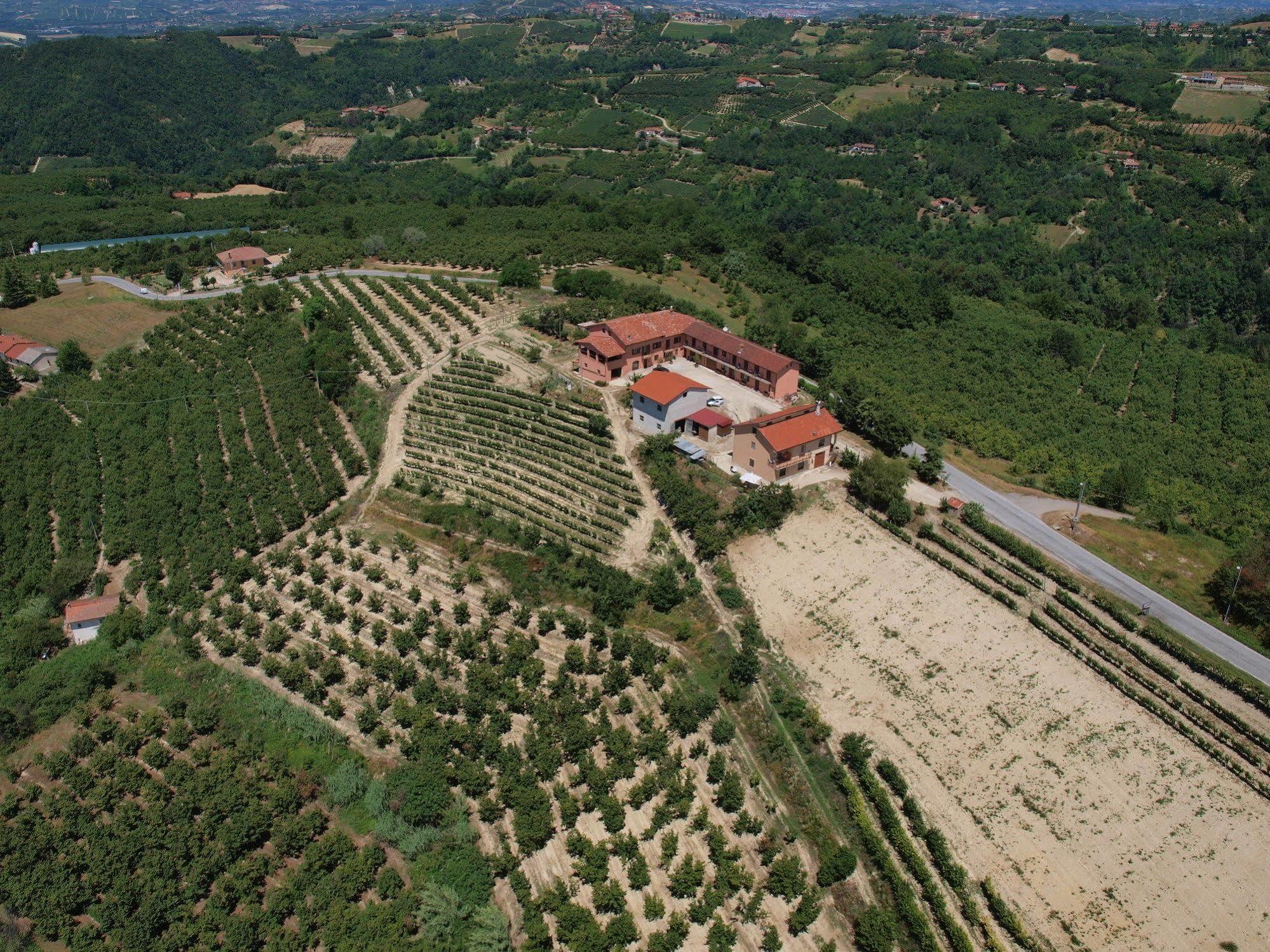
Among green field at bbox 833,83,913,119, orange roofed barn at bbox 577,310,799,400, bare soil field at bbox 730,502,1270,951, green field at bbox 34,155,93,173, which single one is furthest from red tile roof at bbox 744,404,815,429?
green field at bbox 34,155,93,173

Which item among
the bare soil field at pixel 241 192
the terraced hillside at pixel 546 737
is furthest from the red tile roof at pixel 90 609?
the bare soil field at pixel 241 192

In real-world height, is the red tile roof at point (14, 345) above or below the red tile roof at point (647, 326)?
below

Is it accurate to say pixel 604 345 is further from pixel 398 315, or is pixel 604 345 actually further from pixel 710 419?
pixel 398 315

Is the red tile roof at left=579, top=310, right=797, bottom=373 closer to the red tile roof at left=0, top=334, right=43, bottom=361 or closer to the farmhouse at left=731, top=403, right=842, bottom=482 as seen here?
the farmhouse at left=731, top=403, right=842, bottom=482

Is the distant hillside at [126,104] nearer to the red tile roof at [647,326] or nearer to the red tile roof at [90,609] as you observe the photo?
the red tile roof at [647,326]

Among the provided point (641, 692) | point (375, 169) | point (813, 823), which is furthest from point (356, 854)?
point (375, 169)

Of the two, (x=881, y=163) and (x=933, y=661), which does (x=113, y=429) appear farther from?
(x=881, y=163)
